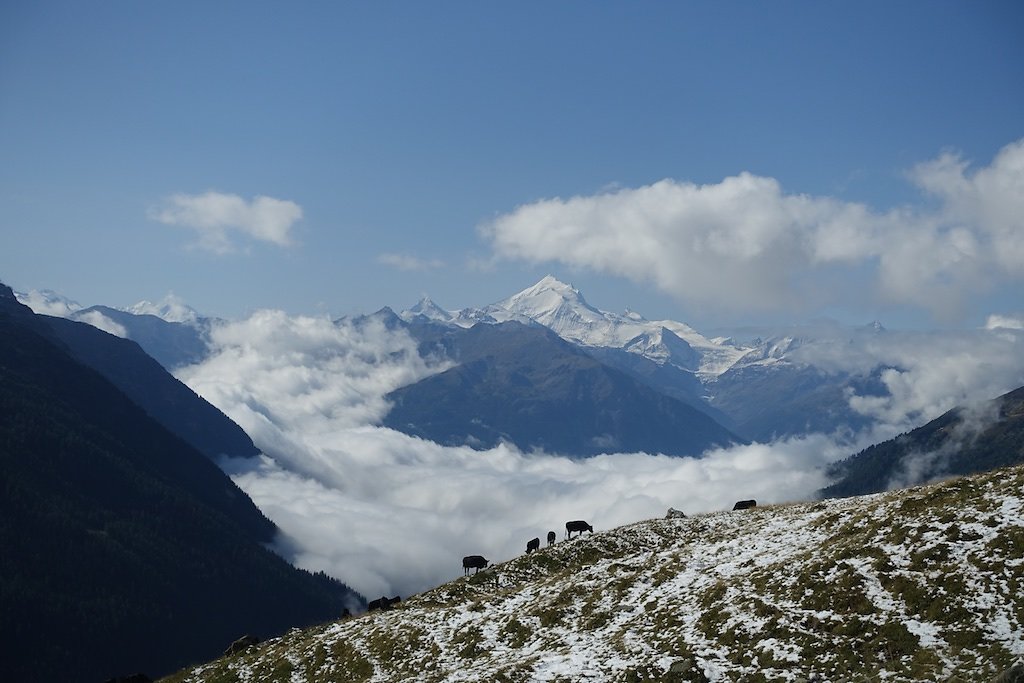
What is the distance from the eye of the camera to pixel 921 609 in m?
32.1

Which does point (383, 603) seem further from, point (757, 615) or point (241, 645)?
point (757, 615)

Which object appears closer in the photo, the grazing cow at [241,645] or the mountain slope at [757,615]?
the mountain slope at [757,615]

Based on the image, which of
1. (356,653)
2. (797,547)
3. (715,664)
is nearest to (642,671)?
(715,664)

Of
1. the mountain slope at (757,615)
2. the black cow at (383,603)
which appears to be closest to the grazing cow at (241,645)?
the mountain slope at (757,615)

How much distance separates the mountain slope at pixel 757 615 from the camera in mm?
30453

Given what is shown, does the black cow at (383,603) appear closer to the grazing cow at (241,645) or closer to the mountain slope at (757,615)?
the mountain slope at (757,615)

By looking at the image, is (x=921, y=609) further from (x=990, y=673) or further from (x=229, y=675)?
(x=229, y=675)

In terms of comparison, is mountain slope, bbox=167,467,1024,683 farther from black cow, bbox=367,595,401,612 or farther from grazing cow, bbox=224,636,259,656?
black cow, bbox=367,595,401,612

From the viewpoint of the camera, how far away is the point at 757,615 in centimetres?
3562

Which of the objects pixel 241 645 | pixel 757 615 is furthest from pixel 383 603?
pixel 757 615

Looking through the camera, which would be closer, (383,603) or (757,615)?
(757,615)

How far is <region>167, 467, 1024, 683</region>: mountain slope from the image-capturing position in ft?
99.9

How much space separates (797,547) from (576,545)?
85.8ft

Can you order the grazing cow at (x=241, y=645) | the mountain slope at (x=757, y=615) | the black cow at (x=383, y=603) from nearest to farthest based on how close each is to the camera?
the mountain slope at (x=757, y=615)
the grazing cow at (x=241, y=645)
the black cow at (x=383, y=603)
